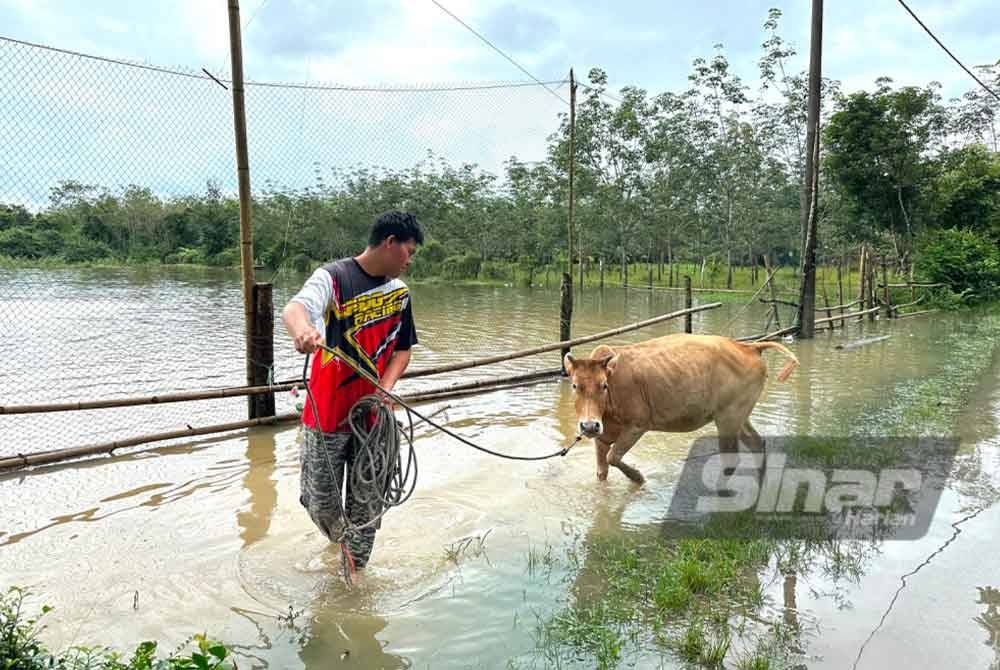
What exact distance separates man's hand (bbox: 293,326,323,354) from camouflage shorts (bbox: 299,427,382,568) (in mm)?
762

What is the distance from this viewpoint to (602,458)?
547cm

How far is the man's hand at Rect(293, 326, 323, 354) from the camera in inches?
116

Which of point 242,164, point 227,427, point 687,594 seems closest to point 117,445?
point 227,427

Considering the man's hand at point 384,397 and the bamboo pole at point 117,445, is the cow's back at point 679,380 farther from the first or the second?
the bamboo pole at point 117,445

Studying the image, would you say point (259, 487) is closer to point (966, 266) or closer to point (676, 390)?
point (676, 390)

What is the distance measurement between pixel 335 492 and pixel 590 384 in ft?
6.22

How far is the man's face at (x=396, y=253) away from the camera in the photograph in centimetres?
347

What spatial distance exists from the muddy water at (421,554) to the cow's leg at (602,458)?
0.40ft

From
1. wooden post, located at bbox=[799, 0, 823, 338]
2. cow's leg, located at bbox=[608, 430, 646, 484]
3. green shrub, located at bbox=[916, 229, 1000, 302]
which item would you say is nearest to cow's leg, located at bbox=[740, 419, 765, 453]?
cow's leg, located at bbox=[608, 430, 646, 484]

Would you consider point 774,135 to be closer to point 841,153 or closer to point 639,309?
point 841,153

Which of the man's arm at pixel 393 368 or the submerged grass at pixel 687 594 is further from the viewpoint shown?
the man's arm at pixel 393 368

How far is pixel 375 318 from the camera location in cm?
360

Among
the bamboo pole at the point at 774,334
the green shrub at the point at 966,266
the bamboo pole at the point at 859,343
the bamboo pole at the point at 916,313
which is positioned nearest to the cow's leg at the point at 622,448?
the bamboo pole at the point at 774,334

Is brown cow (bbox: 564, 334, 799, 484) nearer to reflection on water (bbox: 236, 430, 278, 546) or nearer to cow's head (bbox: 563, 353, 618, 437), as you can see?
cow's head (bbox: 563, 353, 618, 437)
